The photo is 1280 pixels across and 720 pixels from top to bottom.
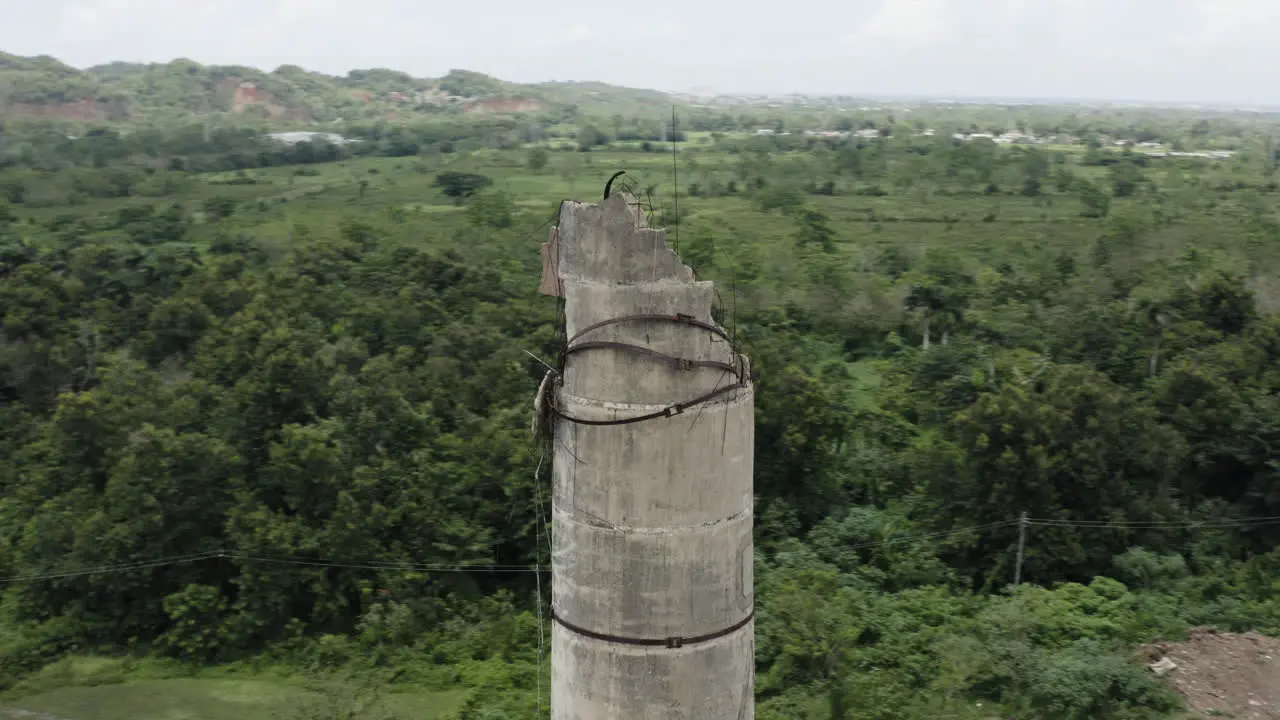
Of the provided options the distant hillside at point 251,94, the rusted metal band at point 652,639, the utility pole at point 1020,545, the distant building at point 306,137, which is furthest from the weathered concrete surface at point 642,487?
the distant hillside at point 251,94

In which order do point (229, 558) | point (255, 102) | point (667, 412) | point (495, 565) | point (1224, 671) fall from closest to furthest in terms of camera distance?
point (667, 412) → point (1224, 671) → point (229, 558) → point (495, 565) → point (255, 102)

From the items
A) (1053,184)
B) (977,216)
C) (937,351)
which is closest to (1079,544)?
(937,351)

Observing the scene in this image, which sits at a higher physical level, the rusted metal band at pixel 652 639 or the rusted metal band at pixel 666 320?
the rusted metal band at pixel 666 320

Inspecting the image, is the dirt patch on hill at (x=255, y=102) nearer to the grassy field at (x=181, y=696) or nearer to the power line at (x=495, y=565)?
the power line at (x=495, y=565)

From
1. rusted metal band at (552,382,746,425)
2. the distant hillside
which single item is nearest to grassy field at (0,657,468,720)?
rusted metal band at (552,382,746,425)

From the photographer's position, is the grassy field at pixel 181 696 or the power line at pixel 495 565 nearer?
the grassy field at pixel 181 696

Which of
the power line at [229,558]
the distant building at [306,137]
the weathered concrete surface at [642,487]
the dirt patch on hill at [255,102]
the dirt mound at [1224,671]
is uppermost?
the dirt patch on hill at [255,102]

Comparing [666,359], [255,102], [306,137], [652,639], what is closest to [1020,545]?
[652,639]

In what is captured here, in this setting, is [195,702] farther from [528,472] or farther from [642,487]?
[642,487]
